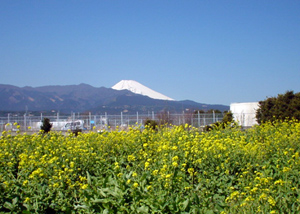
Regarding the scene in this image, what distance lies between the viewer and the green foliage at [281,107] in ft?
61.7

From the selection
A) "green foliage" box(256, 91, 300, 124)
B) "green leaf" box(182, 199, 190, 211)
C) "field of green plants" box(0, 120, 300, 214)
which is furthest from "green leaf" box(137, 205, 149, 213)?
"green foliage" box(256, 91, 300, 124)

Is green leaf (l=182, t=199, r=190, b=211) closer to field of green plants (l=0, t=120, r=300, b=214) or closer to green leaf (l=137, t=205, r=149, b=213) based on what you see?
field of green plants (l=0, t=120, r=300, b=214)

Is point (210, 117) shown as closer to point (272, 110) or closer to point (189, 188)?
point (272, 110)

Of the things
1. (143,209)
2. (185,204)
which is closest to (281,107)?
(185,204)

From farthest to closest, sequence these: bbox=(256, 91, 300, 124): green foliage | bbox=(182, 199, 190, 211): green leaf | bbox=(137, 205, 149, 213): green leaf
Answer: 1. bbox=(256, 91, 300, 124): green foliage
2. bbox=(182, 199, 190, 211): green leaf
3. bbox=(137, 205, 149, 213): green leaf

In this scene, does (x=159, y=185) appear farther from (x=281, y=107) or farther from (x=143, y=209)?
(x=281, y=107)

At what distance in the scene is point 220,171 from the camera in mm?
5102

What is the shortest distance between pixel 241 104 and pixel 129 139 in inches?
1497

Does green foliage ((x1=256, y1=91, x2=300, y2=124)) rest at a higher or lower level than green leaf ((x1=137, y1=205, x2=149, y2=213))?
higher

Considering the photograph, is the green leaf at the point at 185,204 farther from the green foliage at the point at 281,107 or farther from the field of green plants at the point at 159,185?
the green foliage at the point at 281,107

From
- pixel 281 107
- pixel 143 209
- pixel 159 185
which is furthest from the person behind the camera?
pixel 281 107

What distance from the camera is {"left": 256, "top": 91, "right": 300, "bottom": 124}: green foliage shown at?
1881cm

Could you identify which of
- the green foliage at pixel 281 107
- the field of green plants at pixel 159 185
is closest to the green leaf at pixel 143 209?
the field of green plants at pixel 159 185

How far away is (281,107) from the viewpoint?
1945 centimetres
